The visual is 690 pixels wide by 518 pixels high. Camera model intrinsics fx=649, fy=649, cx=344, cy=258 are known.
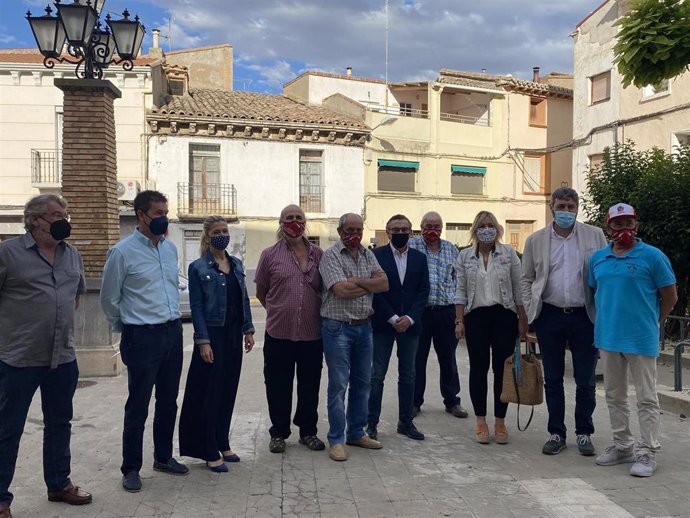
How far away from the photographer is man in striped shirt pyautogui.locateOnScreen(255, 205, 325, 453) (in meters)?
5.23

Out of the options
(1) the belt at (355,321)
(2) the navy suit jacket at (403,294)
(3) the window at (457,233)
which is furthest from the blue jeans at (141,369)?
(3) the window at (457,233)

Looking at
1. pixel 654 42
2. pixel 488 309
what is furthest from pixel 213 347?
pixel 654 42

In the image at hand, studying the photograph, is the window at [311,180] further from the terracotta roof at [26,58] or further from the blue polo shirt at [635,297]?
the blue polo shirt at [635,297]

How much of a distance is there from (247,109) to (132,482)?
72.9 ft

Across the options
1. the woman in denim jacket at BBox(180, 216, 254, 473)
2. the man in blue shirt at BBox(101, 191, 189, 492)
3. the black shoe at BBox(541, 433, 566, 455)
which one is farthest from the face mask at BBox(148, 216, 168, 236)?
the black shoe at BBox(541, 433, 566, 455)

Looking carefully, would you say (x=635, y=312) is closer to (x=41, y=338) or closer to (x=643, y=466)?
(x=643, y=466)

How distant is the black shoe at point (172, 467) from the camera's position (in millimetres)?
4809

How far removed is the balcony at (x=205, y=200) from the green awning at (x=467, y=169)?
952cm

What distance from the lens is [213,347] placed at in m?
4.93

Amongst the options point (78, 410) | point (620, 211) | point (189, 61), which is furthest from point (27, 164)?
point (620, 211)

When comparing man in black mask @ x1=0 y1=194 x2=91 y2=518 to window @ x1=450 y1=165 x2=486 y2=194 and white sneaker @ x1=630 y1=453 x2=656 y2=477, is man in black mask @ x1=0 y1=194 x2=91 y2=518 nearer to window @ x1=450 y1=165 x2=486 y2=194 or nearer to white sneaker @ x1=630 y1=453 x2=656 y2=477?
white sneaker @ x1=630 y1=453 x2=656 y2=477

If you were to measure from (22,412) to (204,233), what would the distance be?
70.2 inches

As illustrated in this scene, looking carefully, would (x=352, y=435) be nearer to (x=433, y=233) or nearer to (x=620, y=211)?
(x=433, y=233)

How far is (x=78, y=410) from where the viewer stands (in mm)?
6781
